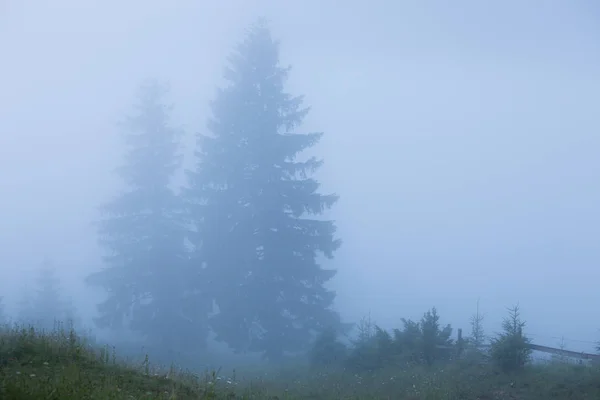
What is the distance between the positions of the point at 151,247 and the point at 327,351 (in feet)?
39.8

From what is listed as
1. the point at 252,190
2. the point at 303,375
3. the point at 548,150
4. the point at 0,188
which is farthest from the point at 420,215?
the point at 303,375

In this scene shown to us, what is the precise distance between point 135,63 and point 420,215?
13438 centimetres

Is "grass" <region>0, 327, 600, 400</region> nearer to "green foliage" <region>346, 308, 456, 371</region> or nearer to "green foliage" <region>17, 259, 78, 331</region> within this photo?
"green foliage" <region>346, 308, 456, 371</region>

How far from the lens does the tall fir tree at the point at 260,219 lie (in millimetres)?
28516

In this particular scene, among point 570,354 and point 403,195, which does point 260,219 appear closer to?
point 570,354

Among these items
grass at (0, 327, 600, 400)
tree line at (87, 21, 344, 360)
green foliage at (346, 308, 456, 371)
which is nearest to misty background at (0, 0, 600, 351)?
tree line at (87, 21, 344, 360)

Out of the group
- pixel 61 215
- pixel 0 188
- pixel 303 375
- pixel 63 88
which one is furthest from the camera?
pixel 63 88

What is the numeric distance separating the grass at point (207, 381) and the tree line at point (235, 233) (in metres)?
9.20

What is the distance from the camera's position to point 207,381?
11391mm

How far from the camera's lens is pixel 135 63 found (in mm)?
197500

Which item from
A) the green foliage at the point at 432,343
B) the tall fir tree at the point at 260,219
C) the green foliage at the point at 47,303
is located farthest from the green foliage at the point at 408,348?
the green foliage at the point at 47,303

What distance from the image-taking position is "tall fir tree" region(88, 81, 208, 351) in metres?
29.9

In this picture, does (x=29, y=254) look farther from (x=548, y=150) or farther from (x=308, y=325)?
(x=548, y=150)

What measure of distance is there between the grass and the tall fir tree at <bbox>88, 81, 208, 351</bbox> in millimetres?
11655
